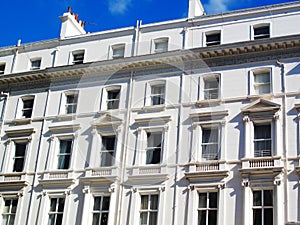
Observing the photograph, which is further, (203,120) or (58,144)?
(58,144)

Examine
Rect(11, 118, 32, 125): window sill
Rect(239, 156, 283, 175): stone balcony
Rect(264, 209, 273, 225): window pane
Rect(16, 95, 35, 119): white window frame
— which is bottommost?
Rect(264, 209, 273, 225): window pane

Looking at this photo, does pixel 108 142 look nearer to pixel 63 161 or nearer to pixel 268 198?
pixel 63 161

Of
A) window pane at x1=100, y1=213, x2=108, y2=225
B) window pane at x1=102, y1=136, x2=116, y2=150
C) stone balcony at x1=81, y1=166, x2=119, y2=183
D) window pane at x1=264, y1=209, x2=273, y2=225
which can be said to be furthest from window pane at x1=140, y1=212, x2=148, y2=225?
window pane at x1=264, y1=209, x2=273, y2=225

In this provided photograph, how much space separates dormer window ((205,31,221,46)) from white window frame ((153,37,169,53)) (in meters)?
2.84

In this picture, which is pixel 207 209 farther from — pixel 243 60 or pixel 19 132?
pixel 19 132

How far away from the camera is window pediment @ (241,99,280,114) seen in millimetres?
30594

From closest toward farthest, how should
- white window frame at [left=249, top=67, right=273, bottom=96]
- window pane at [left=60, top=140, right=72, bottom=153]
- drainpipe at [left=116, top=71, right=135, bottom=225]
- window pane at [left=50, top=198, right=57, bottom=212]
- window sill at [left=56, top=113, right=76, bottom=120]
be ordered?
white window frame at [left=249, top=67, right=273, bottom=96], drainpipe at [left=116, top=71, right=135, bottom=225], window pane at [left=50, top=198, right=57, bottom=212], window pane at [left=60, top=140, right=72, bottom=153], window sill at [left=56, top=113, right=76, bottom=120]

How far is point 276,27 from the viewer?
3312 cm

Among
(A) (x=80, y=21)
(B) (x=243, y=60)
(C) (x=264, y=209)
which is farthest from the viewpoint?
(A) (x=80, y=21)

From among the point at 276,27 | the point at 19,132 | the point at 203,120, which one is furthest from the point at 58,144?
the point at 276,27

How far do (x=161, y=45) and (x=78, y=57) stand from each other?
6.50 m

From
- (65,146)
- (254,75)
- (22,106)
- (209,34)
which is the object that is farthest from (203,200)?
(22,106)

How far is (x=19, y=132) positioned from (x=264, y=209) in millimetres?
18146

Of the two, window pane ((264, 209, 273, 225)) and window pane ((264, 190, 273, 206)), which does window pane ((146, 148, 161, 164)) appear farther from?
window pane ((264, 209, 273, 225))
